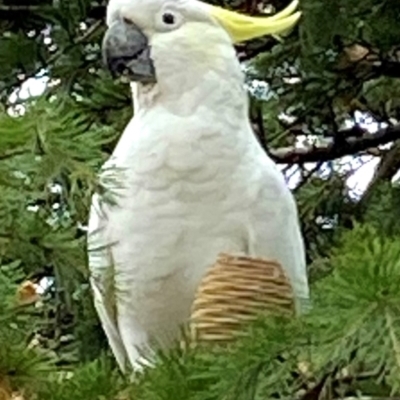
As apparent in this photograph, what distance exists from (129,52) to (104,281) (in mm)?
439

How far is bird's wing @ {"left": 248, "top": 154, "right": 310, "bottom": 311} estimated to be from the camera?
136 cm

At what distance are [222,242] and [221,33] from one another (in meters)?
0.27

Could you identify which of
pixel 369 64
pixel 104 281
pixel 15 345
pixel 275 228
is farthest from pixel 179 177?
pixel 15 345

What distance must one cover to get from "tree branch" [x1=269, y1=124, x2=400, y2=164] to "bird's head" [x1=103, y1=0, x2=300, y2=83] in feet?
1.31

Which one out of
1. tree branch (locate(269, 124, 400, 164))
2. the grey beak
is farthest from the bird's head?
tree branch (locate(269, 124, 400, 164))

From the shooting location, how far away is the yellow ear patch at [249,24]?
1.45 m

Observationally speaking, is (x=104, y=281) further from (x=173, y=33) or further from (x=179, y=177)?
(x=173, y=33)

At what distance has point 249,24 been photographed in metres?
1.46

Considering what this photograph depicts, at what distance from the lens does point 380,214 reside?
165cm

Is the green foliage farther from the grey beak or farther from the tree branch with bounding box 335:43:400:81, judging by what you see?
the tree branch with bounding box 335:43:400:81

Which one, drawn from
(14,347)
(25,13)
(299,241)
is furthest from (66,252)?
(25,13)

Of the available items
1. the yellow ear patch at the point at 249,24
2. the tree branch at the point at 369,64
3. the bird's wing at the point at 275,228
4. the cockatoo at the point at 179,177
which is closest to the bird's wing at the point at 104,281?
the cockatoo at the point at 179,177

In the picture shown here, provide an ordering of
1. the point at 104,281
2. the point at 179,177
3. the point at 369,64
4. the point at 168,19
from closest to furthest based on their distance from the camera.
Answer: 1. the point at 104,281
2. the point at 179,177
3. the point at 168,19
4. the point at 369,64

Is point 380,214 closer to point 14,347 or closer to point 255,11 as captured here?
point 255,11
